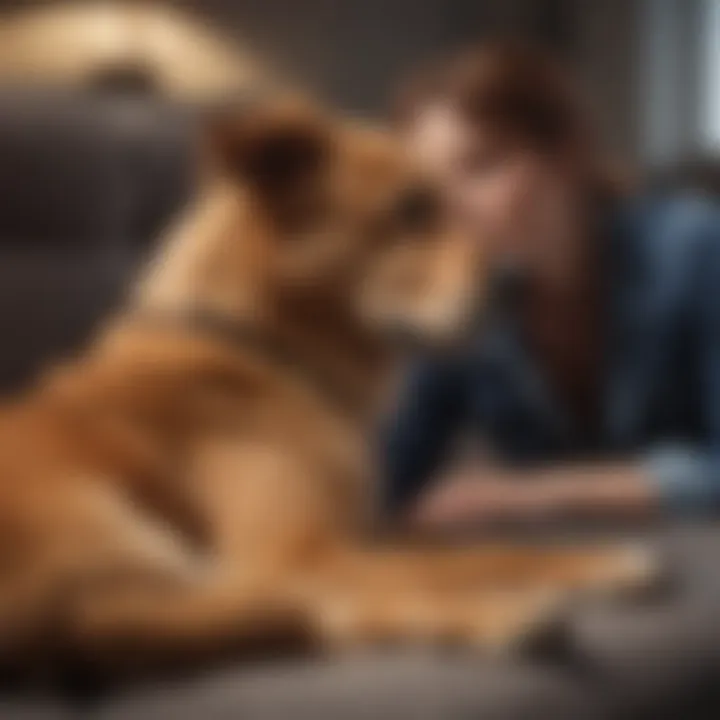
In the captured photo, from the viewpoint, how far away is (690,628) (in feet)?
3.53

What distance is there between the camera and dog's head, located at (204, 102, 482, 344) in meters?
1.37

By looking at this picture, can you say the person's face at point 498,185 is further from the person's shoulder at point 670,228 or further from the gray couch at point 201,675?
the gray couch at point 201,675

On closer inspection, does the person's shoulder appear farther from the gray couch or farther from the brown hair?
the gray couch

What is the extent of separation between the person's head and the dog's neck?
0.24 meters

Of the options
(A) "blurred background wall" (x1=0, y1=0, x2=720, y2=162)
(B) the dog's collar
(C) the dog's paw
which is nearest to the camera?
(C) the dog's paw

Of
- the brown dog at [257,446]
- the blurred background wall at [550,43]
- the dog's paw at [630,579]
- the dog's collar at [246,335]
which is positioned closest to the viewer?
the brown dog at [257,446]

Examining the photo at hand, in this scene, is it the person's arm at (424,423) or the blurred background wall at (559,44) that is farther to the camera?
the blurred background wall at (559,44)

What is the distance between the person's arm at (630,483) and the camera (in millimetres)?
1547

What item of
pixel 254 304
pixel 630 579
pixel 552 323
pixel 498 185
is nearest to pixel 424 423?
pixel 552 323

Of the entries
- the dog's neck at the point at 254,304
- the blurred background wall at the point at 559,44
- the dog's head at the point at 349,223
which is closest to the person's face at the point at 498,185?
the dog's head at the point at 349,223

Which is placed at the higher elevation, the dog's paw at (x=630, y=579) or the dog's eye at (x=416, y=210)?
the dog's eye at (x=416, y=210)

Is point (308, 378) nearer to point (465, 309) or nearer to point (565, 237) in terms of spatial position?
point (465, 309)

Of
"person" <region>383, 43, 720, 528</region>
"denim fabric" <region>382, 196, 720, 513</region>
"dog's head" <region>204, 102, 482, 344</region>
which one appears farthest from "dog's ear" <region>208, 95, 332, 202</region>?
"denim fabric" <region>382, 196, 720, 513</region>

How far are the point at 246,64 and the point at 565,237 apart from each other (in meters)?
1.23
